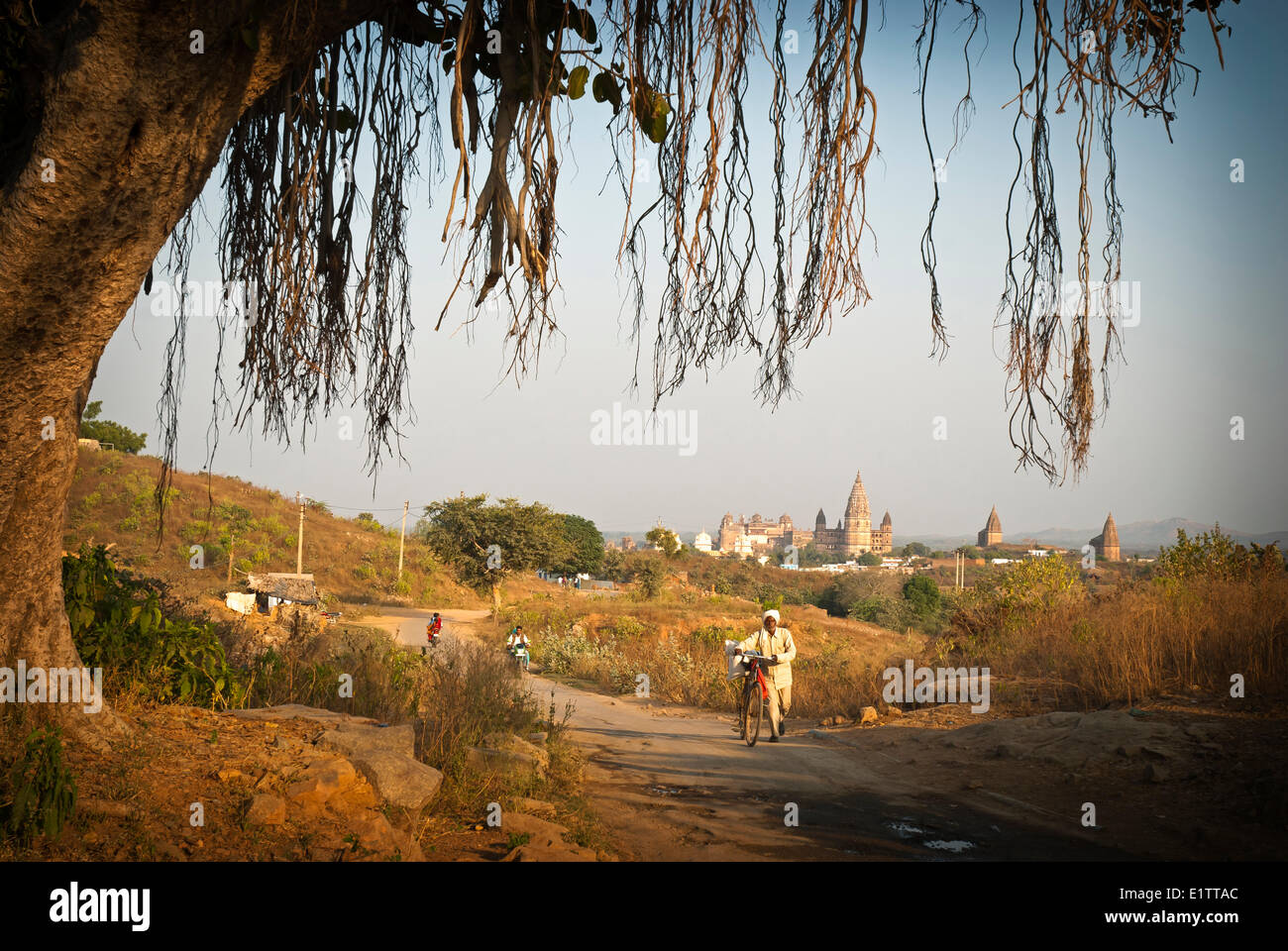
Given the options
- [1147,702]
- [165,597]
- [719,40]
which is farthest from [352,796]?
[1147,702]

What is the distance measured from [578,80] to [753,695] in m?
10.1

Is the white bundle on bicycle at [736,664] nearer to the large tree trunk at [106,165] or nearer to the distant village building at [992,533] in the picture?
the large tree trunk at [106,165]

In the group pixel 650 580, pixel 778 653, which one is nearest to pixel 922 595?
pixel 650 580

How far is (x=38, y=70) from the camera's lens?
3881 millimetres

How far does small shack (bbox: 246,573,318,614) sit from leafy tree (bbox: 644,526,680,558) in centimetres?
4534

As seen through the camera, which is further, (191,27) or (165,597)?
(165,597)

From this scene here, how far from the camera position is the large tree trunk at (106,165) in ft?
10.2

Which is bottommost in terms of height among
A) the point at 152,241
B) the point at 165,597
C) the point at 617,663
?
the point at 617,663

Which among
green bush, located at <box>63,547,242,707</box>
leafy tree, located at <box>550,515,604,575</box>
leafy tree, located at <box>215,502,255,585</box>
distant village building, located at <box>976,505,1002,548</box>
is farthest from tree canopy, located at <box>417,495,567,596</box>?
distant village building, located at <box>976,505,1002,548</box>

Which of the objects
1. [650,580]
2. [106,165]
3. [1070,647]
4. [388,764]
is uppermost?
[106,165]

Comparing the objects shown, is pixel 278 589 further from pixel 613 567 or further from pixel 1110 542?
pixel 1110 542

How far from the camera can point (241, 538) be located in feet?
171
